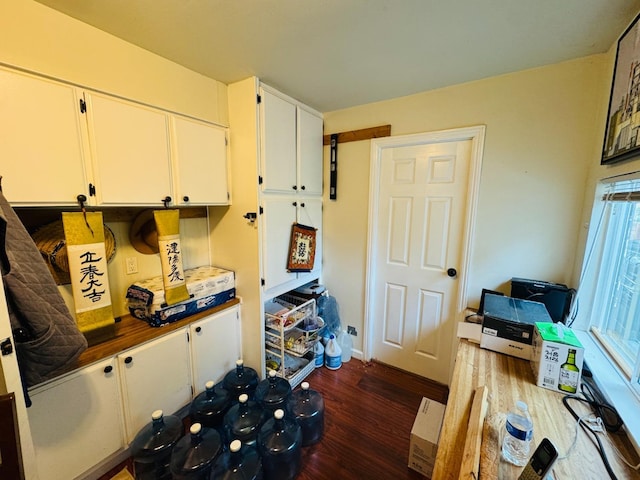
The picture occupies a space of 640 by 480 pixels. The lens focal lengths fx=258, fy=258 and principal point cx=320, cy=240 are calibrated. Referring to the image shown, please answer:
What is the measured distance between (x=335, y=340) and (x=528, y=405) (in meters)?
1.61

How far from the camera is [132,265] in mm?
1759

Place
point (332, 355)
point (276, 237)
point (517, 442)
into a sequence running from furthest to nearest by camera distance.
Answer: point (332, 355), point (276, 237), point (517, 442)

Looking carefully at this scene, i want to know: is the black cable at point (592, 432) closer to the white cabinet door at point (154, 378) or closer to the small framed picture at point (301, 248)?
the small framed picture at point (301, 248)

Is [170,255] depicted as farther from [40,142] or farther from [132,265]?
[40,142]

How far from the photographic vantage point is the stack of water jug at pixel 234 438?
4.26ft

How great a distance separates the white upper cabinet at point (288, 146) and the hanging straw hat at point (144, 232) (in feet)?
2.62

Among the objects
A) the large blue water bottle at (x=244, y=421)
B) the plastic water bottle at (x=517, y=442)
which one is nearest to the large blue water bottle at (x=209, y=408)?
the large blue water bottle at (x=244, y=421)

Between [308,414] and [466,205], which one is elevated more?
[466,205]

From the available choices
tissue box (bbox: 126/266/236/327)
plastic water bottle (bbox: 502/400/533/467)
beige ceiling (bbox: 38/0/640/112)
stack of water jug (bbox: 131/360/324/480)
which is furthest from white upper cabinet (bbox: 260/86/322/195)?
plastic water bottle (bbox: 502/400/533/467)

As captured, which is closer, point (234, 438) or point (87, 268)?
point (87, 268)

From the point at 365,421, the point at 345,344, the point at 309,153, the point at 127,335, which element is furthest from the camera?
the point at 345,344

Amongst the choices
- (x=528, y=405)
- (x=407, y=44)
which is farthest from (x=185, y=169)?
(x=528, y=405)

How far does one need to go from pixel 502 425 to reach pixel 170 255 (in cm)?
186

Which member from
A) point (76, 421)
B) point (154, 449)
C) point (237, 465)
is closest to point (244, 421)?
point (237, 465)
